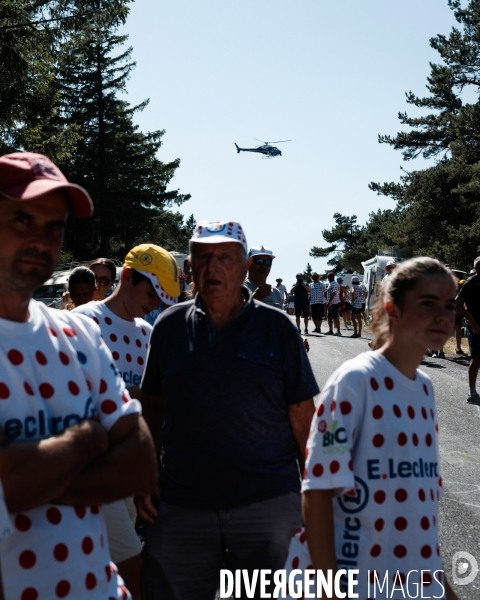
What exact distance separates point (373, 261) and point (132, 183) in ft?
69.4

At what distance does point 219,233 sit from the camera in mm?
3605

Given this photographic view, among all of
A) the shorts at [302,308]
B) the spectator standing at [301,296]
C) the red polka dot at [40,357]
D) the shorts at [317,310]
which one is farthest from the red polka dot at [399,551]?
the shorts at [317,310]

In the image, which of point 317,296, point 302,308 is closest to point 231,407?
point 302,308

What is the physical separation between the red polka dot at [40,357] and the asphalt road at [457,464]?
11.9 ft

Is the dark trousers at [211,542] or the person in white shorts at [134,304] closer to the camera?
the dark trousers at [211,542]

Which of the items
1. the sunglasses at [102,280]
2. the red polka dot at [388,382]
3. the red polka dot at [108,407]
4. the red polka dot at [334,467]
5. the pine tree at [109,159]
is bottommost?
the red polka dot at [334,467]

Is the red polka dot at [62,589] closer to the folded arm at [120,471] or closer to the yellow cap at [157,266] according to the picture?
the folded arm at [120,471]

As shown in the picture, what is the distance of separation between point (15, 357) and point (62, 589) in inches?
22.5

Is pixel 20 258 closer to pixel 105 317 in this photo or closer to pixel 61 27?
pixel 105 317

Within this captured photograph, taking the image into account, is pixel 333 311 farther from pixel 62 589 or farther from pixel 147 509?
pixel 62 589

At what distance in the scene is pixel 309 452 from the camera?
260cm

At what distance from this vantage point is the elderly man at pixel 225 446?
330 cm

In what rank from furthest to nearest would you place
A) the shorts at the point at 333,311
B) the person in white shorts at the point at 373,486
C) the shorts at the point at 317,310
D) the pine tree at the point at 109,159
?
the pine tree at the point at 109,159 < the shorts at the point at 333,311 < the shorts at the point at 317,310 < the person in white shorts at the point at 373,486

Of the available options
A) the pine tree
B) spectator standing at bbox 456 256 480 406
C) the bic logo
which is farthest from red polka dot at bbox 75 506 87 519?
the pine tree
